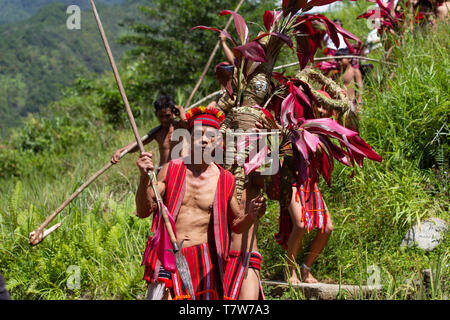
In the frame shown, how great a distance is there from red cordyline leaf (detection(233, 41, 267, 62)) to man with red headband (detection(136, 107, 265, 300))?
0.64m

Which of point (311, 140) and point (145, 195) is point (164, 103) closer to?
point (145, 195)

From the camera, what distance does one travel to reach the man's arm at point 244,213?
2248mm

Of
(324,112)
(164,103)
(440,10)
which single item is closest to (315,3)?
(324,112)

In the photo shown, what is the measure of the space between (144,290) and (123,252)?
0.52m

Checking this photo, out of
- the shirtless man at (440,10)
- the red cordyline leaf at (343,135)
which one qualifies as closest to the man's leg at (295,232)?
the red cordyline leaf at (343,135)

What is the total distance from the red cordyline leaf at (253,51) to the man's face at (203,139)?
2.19 feet

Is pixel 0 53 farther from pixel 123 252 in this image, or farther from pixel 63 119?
pixel 123 252

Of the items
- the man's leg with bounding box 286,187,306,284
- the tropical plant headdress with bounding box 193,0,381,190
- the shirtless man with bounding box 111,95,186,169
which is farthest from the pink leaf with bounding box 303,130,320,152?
the shirtless man with bounding box 111,95,186,169

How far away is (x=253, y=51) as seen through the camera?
2029 mm

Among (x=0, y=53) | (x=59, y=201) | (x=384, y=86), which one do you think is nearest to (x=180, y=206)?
(x=59, y=201)

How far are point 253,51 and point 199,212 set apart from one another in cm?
106

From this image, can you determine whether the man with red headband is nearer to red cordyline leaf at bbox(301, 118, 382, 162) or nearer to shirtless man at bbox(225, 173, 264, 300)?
shirtless man at bbox(225, 173, 264, 300)

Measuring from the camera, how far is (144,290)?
393cm

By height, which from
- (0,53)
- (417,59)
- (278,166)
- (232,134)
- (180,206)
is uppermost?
(0,53)
